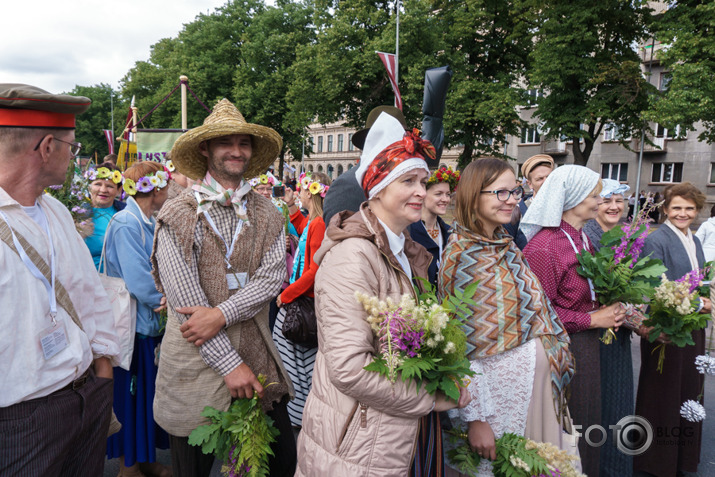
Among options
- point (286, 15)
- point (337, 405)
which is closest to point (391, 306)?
point (337, 405)

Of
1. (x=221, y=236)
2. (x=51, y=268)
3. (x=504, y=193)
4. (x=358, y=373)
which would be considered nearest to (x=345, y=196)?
(x=221, y=236)

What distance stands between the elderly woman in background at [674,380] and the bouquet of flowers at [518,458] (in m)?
2.00

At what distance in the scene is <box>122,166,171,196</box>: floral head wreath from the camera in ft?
11.5

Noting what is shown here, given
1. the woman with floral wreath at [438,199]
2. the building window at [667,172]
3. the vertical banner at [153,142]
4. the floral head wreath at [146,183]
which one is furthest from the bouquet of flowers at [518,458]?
the building window at [667,172]

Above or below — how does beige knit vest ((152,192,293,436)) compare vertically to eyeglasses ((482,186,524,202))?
below

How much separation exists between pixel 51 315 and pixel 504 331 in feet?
6.86

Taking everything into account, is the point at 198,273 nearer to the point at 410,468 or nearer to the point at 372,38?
the point at 410,468

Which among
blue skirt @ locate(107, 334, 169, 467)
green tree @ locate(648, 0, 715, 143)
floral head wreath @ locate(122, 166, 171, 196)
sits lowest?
blue skirt @ locate(107, 334, 169, 467)

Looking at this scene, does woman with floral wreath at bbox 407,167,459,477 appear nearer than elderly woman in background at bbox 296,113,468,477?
No

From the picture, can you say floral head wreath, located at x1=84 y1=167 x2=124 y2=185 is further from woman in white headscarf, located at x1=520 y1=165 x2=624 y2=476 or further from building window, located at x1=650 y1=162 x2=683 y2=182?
building window, located at x1=650 y1=162 x2=683 y2=182

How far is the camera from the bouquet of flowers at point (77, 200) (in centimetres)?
362

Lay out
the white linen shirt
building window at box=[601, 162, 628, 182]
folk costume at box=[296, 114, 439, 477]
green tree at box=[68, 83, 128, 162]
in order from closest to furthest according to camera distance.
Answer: the white linen shirt < folk costume at box=[296, 114, 439, 477] < building window at box=[601, 162, 628, 182] < green tree at box=[68, 83, 128, 162]

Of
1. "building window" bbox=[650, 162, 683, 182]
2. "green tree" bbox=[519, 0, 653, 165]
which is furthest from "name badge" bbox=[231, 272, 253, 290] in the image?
"building window" bbox=[650, 162, 683, 182]

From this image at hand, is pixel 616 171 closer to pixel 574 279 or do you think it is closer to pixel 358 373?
pixel 574 279
